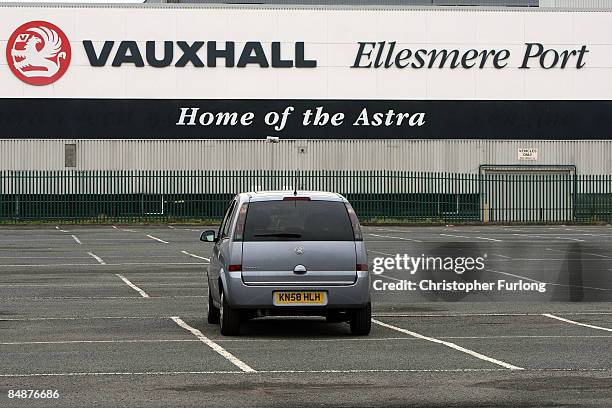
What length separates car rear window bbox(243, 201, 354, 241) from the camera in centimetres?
1468

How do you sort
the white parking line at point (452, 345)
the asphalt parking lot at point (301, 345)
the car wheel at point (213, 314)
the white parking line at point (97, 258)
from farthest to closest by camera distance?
1. the white parking line at point (97, 258)
2. the car wheel at point (213, 314)
3. the white parking line at point (452, 345)
4. the asphalt parking lot at point (301, 345)

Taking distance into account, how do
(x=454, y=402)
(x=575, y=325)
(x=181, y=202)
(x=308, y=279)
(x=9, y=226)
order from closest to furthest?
(x=454, y=402) → (x=308, y=279) → (x=575, y=325) → (x=9, y=226) → (x=181, y=202)

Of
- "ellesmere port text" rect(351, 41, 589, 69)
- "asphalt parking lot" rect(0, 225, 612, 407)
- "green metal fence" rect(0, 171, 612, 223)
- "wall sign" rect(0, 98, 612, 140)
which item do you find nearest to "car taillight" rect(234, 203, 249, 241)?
"asphalt parking lot" rect(0, 225, 612, 407)

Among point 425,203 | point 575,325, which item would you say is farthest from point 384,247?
point 425,203

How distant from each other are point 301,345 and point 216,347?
0.91 meters

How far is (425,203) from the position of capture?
54156 millimetres

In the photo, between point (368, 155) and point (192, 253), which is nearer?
point (192, 253)

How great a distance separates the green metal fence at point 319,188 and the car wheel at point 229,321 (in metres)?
38.8

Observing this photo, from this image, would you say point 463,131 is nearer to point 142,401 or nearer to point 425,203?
point 425,203

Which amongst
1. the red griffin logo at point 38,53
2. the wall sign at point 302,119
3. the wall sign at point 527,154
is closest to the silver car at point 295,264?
the wall sign at point 302,119

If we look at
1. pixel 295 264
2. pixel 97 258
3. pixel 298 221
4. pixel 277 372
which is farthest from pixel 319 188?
pixel 277 372

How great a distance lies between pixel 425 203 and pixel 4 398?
44.8 meters

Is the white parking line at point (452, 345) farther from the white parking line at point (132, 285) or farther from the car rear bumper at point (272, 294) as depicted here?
the white parking line at point (132, 285)

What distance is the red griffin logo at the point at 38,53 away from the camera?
5538 centimetres
